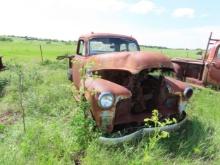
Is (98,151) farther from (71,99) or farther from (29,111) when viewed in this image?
(71,99)

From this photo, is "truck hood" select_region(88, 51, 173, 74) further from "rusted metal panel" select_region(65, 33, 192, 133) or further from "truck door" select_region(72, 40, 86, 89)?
"truck door" select_region(72, 40, 86, 89)

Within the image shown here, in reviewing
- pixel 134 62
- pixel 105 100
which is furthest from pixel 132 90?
pixel 105 100

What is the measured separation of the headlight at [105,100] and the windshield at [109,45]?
2435mm

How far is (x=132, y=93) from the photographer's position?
555 cm

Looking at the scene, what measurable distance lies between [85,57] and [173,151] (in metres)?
2.96

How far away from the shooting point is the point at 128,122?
5305mm

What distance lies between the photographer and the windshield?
23.6 ft

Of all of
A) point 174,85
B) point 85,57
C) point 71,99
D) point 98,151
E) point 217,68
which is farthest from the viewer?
point 217,68

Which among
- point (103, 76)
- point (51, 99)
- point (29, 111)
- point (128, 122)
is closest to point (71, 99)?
point (51, 99)

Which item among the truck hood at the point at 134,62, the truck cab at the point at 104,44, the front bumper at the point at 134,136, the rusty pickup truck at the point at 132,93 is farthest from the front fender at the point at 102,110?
the truck cab at the point at 104,44

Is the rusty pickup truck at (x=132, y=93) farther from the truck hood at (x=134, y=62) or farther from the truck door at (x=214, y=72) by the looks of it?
the truck door at (x=214, y=72)

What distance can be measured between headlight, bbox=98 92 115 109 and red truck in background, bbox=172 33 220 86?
4522mm

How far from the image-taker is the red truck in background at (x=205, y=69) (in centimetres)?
879

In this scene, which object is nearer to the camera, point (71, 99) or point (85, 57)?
point (85, 57)
